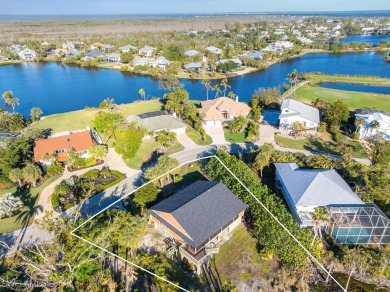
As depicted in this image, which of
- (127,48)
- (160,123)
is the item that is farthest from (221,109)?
(127,48)

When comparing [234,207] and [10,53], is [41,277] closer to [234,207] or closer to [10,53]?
[234,207]

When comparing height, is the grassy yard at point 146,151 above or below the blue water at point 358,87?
above

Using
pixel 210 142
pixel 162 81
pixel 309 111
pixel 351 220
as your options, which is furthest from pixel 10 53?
pixel 351 220

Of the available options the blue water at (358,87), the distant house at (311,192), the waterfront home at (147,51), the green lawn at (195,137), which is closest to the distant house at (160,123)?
the green lawn at (195,137)

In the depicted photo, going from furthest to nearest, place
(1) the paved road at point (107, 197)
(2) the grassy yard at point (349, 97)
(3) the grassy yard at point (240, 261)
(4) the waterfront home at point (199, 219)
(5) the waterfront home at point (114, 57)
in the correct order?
1. (5) the waterfront home at point (114, 57)
2. (2) the grassy yard at point (349, 97)
3. (1) the paved road at point (107, 197)
4. (4) the waterfront home at point (199, 219)
5. (3) the grassy yard at point (240, 261)

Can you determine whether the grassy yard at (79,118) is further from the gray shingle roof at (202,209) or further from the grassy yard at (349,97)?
the grassy yard at (349,97)

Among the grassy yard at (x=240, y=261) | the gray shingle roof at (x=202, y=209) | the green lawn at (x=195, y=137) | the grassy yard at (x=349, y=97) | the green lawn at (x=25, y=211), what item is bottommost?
the grassy yard at (x=349, y=97)

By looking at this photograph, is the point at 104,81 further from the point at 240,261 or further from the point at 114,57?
the point at 240,261
